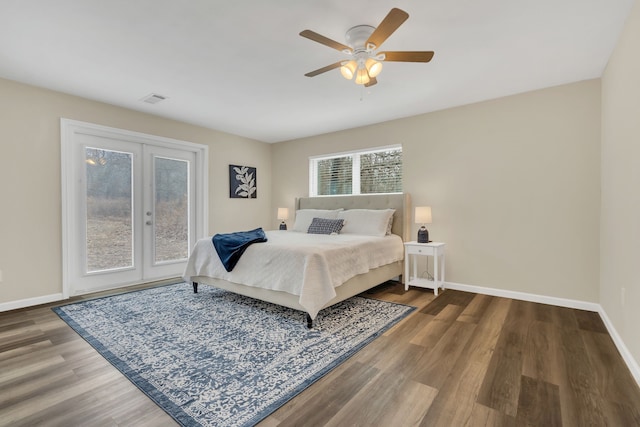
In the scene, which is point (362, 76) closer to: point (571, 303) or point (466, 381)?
point (466, 381)

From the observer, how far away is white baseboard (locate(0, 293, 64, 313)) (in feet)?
10.5

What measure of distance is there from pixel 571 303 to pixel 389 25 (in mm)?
3442

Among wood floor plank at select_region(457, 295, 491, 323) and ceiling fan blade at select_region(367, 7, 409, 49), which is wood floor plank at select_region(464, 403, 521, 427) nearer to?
wood floor plank at select_region(457, 295, 491, 323)

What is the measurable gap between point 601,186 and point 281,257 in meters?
3.34

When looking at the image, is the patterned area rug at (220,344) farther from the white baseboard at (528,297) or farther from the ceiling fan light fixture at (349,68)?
the ceiling fan light fixture at (349,68)

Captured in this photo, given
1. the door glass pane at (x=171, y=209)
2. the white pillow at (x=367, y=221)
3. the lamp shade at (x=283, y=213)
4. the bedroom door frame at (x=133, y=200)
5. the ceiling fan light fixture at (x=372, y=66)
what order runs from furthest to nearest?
1. the lamp shade at (x=283, y=213)
2. the door glass pane at (x=171, y=209)
3. the white pillow at (x=367, y=221)
4. the bedroom door frame at (x=133, y=200)
5. the ceiling fan light fixture at (x=372, y=66)

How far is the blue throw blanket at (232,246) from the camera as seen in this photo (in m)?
3.25

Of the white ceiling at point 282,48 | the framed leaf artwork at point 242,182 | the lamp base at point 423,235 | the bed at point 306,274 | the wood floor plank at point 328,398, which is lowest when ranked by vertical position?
the wood floor plank at point 328,398

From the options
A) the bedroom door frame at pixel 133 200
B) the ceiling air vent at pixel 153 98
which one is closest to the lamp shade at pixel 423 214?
the bedroom door frame at pixel 133 200

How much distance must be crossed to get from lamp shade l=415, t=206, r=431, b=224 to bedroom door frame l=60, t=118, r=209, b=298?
3.38 meters

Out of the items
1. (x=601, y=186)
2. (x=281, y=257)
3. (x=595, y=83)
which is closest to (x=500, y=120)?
(x=595, y=83)

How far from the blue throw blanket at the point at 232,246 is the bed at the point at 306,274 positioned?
0.06m

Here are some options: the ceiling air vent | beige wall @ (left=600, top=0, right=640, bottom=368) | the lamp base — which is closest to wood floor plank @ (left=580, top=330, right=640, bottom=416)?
Result: beige wall @ (left=600, top=0, right=640, bottom=368)

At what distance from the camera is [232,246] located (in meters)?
3.30
